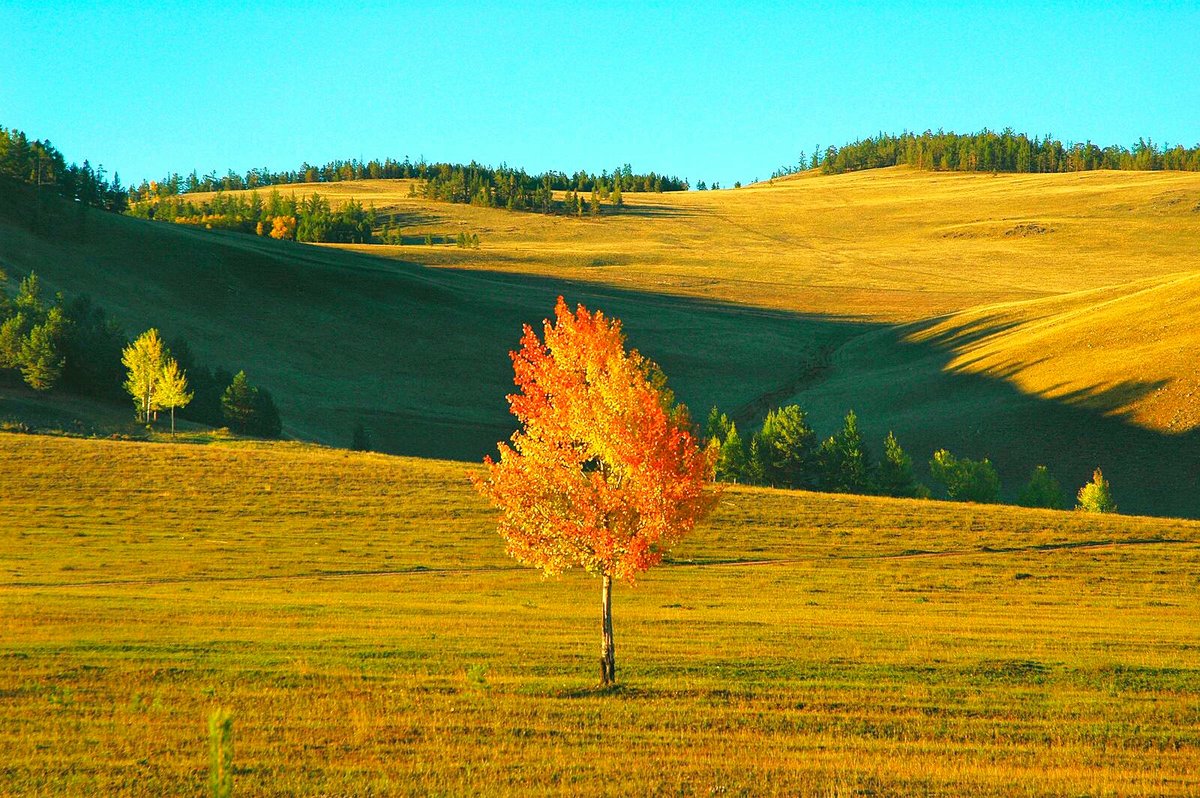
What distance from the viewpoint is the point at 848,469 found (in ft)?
259

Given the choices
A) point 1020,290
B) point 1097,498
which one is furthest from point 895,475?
point 1020,290

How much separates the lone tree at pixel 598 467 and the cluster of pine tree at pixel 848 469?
52.8 meters

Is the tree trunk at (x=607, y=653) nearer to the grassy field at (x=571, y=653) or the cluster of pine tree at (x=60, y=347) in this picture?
the grassy field at (x=571, y=653)

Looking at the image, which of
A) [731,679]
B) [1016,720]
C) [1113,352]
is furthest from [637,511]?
[1113,352]

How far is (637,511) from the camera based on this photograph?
76.7 feet

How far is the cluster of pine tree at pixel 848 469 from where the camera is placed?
7300cm

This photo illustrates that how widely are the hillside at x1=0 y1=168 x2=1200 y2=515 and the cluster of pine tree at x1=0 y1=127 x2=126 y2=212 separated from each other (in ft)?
35.5

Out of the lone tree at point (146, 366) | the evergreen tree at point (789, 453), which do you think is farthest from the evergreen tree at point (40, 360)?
the evergreen tree at point (789, 453)

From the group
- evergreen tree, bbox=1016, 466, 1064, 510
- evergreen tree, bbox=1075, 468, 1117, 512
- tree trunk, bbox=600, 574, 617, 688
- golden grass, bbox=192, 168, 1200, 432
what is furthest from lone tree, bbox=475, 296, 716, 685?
golden grass, bbox=192, 168, 1200, 432

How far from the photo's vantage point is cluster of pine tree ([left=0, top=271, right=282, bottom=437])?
80.6m

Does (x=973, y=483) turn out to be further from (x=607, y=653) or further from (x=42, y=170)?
(x=42, y=170)

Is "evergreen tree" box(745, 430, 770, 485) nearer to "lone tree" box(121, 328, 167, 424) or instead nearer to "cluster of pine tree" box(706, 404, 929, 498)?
"cluster of pine tree" box(706, 404, 929, 498)

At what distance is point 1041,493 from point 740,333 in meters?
68.4

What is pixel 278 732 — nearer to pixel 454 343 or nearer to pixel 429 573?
pixel 429 573
